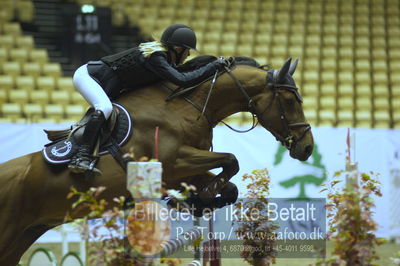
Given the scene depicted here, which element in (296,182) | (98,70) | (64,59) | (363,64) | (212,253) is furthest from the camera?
(363,64)

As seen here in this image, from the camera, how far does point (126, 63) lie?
385cm

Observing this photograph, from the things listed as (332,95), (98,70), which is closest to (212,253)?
(98,70)

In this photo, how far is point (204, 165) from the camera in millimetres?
3744

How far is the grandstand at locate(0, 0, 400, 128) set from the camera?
8984mm

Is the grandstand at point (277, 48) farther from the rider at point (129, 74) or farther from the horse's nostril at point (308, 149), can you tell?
the horse's nostril at point (308, 149)

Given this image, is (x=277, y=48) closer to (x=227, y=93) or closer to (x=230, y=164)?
(x=227, y=93)

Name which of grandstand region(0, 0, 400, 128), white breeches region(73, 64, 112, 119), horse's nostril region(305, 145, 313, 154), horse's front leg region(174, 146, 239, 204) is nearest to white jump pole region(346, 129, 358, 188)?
horse's nostril region(305, 145, 313, 154)

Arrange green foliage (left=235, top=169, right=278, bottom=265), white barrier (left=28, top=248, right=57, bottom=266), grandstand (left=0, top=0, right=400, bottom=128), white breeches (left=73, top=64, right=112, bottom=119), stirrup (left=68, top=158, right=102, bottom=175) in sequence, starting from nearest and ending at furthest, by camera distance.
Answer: stirrup (left=68, top=158, right=102, bottom=175) → white breeches (left=73, top=64, right=112, bottom=119) → green foliage (left=235, top=169, right=278, bottom=265) → white barrier (left=28, top=248, right=57, bottom=266) → grandstand (left=0, top=0, right=400, bottom=128)

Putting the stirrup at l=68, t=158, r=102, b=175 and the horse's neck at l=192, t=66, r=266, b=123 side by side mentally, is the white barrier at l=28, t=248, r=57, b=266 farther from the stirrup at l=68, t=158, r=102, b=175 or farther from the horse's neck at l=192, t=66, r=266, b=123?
the horse's neck at l=192, t=66, r=266, b=123

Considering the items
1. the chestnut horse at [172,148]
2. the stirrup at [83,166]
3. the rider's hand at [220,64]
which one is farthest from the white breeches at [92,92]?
the rider's hand at [220,64]

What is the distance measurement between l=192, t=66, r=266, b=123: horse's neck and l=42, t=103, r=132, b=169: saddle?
1.68ft

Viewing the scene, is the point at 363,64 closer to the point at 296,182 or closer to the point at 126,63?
the point at 296,182

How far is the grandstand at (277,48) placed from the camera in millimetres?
8984

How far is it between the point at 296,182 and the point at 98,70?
11.8ft
